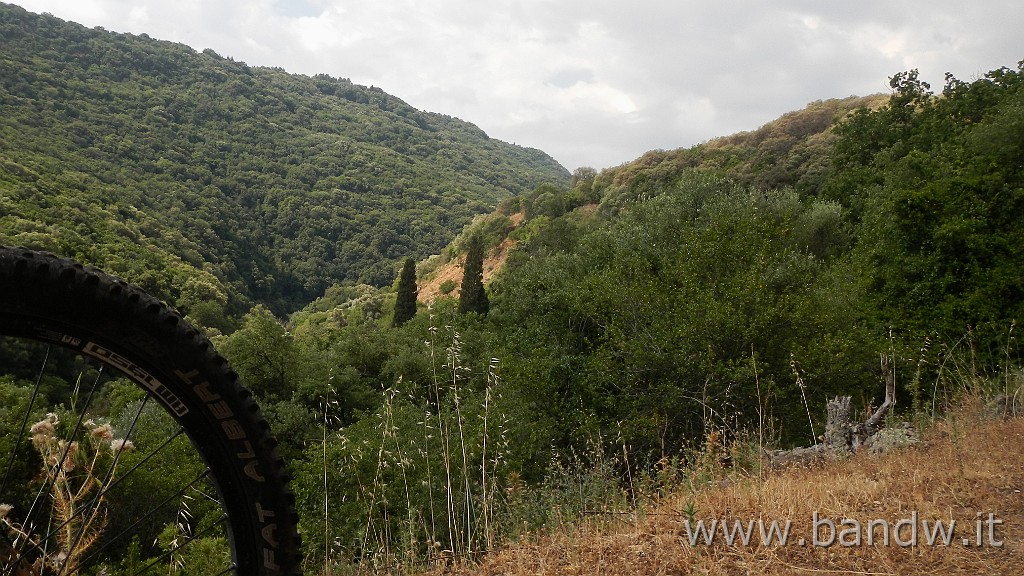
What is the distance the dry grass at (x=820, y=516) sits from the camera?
250 cm

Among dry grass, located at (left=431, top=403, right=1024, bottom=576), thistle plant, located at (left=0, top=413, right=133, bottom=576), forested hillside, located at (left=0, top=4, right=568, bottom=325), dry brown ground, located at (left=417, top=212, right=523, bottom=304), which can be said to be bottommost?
dry grass, located at (left=431, top=403, right=1024, bottom=576)

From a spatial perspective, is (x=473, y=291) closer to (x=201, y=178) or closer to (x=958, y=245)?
(x=958, y=245)

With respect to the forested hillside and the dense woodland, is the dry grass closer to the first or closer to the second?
the dense woodland

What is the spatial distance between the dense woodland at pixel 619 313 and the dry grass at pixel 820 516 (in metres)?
0.41

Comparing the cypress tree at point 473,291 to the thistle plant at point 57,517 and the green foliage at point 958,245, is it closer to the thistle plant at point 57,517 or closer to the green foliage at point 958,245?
the green foliage at point 958,245

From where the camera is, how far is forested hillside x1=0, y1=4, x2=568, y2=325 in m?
62.9

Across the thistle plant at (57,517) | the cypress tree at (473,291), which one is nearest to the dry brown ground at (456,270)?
the cypress tree at (473,291)

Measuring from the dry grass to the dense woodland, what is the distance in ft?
1.36

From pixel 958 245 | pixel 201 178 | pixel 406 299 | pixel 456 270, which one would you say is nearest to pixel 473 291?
pixel 406 299

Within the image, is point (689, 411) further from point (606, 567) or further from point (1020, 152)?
point (1020, 152)

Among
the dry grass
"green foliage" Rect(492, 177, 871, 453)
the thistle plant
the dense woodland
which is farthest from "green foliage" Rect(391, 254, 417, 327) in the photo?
the thistle plant

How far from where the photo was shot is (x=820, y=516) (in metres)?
2.97

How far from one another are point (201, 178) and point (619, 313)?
11434 cm

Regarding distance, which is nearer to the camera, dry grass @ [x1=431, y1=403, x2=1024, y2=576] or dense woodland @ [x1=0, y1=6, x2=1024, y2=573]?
dry grass @ [x1=431, y1=403, x2=1024, y2=576]
